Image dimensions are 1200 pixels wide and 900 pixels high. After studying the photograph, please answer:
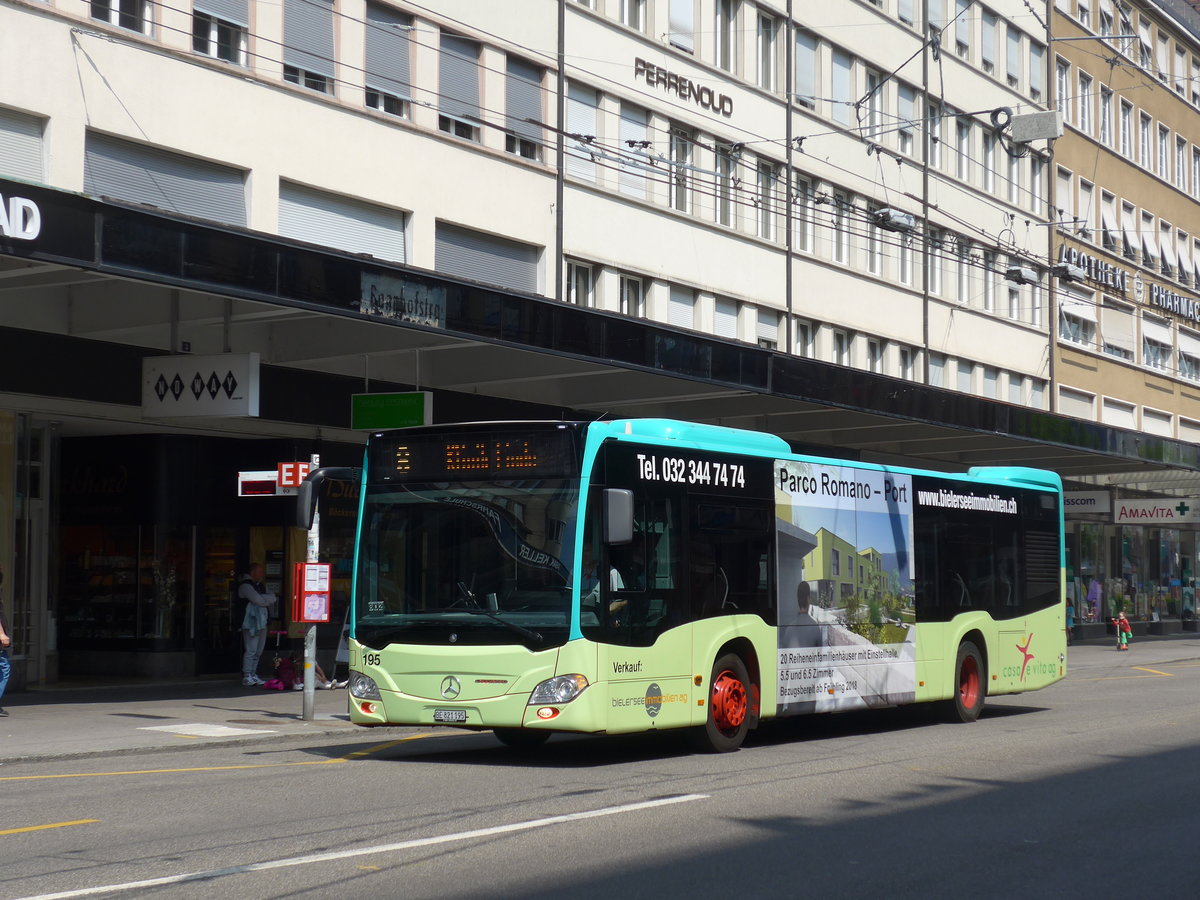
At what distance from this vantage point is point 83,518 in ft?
78.5

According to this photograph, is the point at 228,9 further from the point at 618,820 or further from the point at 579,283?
the point at 618,820

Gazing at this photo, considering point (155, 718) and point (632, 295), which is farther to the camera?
point (632, 295)

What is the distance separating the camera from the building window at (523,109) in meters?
26.3

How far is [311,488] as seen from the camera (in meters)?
14.0

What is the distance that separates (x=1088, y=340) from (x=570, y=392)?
2772 cm

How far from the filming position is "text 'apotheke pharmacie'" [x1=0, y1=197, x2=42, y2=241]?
14.0 metres

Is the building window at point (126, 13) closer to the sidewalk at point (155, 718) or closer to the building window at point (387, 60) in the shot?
the building window at point (387, 60)

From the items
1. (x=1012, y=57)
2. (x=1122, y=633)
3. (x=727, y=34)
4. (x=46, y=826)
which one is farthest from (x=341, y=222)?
(x=1012, y=57)

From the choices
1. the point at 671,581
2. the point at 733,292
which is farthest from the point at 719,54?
the point at 671,581

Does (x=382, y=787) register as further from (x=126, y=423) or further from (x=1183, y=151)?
(x=1183, y=151)

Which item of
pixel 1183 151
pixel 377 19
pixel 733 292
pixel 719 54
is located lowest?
pixel 733 292

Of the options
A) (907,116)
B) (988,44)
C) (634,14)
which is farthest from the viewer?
(988,44)

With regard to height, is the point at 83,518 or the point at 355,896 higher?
the point at 83,518

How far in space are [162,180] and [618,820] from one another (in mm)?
13549
